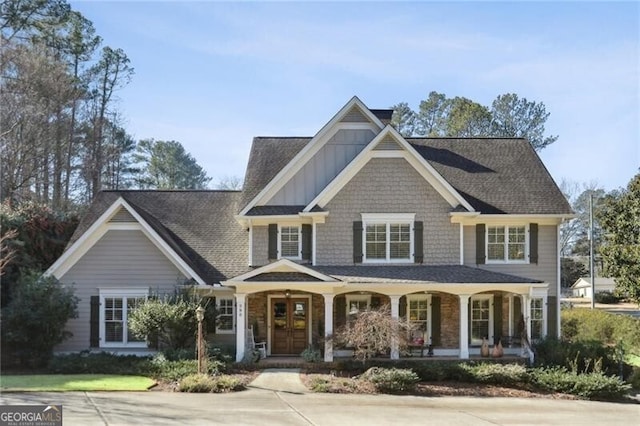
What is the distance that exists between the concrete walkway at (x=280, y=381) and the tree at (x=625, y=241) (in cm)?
1873

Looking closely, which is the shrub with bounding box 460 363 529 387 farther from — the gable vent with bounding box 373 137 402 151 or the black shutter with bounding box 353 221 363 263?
the gable vent with bounding box 373 137 402 151

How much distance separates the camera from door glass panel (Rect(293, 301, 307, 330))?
23.6 metres

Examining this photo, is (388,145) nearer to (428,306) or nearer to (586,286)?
(428,306)

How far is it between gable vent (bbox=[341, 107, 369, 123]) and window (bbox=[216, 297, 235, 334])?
304 inches

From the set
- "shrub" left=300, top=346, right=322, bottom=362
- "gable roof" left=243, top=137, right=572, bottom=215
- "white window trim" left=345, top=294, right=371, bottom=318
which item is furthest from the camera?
"gable roof" left=243, top=137, right=572, bottom=215

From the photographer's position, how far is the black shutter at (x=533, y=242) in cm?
2392

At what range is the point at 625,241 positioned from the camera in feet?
108

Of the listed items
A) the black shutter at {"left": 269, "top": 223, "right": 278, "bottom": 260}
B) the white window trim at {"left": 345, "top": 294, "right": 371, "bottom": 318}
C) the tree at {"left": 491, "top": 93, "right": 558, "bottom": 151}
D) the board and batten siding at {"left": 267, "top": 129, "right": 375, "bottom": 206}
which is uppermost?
the tree at {"left": 491, "top": 93, "right": 558, "bottom": 151}

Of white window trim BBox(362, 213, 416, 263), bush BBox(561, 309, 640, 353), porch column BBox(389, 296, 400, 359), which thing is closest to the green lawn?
porch column BBox(389, 296, 400, 359)

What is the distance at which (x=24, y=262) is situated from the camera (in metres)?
23.6

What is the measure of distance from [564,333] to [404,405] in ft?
60.4

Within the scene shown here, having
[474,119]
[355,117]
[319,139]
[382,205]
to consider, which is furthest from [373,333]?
[474,119]

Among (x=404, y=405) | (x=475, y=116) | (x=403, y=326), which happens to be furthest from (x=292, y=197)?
(x=475, y=116)

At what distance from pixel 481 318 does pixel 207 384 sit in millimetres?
10838
